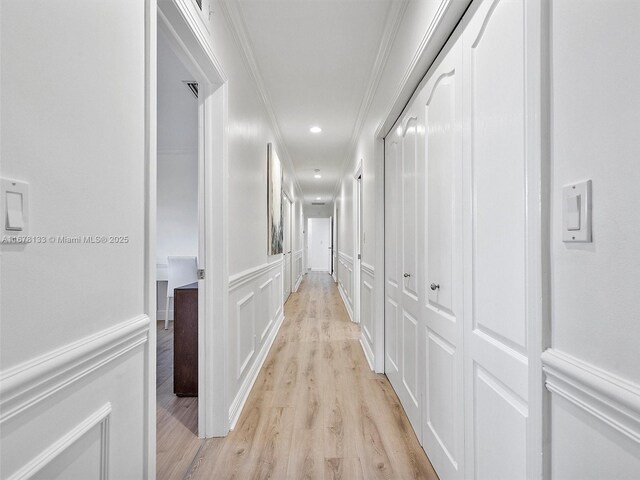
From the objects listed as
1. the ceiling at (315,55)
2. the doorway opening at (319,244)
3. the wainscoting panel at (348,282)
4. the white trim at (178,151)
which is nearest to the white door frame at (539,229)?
the ceiling at (315,55)

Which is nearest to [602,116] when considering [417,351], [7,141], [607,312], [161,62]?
[607,312]

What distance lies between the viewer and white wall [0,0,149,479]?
23.9 inches

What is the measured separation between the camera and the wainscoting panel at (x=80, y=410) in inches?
23.9

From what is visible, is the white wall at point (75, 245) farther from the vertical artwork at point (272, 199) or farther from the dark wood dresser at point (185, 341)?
the vertical artwork at point (272, 199)

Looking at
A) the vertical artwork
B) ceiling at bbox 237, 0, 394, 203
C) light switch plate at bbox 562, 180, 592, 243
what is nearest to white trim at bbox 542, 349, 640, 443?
light switch plate at bbox 562, 180, 592, 243

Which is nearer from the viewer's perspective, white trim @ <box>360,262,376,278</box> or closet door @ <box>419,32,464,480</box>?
closet door @ <box>419,32,464,480</box>

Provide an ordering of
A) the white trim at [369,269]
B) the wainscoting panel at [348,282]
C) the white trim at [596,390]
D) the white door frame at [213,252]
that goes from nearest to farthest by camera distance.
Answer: the white trim at [596,390] → the white door frame at [213,252] → the white trim at [369,269] → the wainscoting panel at [348,282]

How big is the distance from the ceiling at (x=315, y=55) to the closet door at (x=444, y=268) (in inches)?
30.5

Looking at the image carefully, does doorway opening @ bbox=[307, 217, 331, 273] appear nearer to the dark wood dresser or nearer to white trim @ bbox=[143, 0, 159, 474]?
the dark wood dresser

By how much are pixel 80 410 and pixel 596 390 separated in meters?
1.08

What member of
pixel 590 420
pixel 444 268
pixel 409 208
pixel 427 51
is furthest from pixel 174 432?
pixel 427 51

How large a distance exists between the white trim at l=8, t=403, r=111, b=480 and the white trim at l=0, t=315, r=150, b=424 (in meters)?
0.11

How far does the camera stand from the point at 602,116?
59 cm

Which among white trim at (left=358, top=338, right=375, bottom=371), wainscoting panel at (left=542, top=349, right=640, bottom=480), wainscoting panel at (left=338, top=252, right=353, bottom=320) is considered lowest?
white trim at (left=358, top=338, right=375, bottom=371)
